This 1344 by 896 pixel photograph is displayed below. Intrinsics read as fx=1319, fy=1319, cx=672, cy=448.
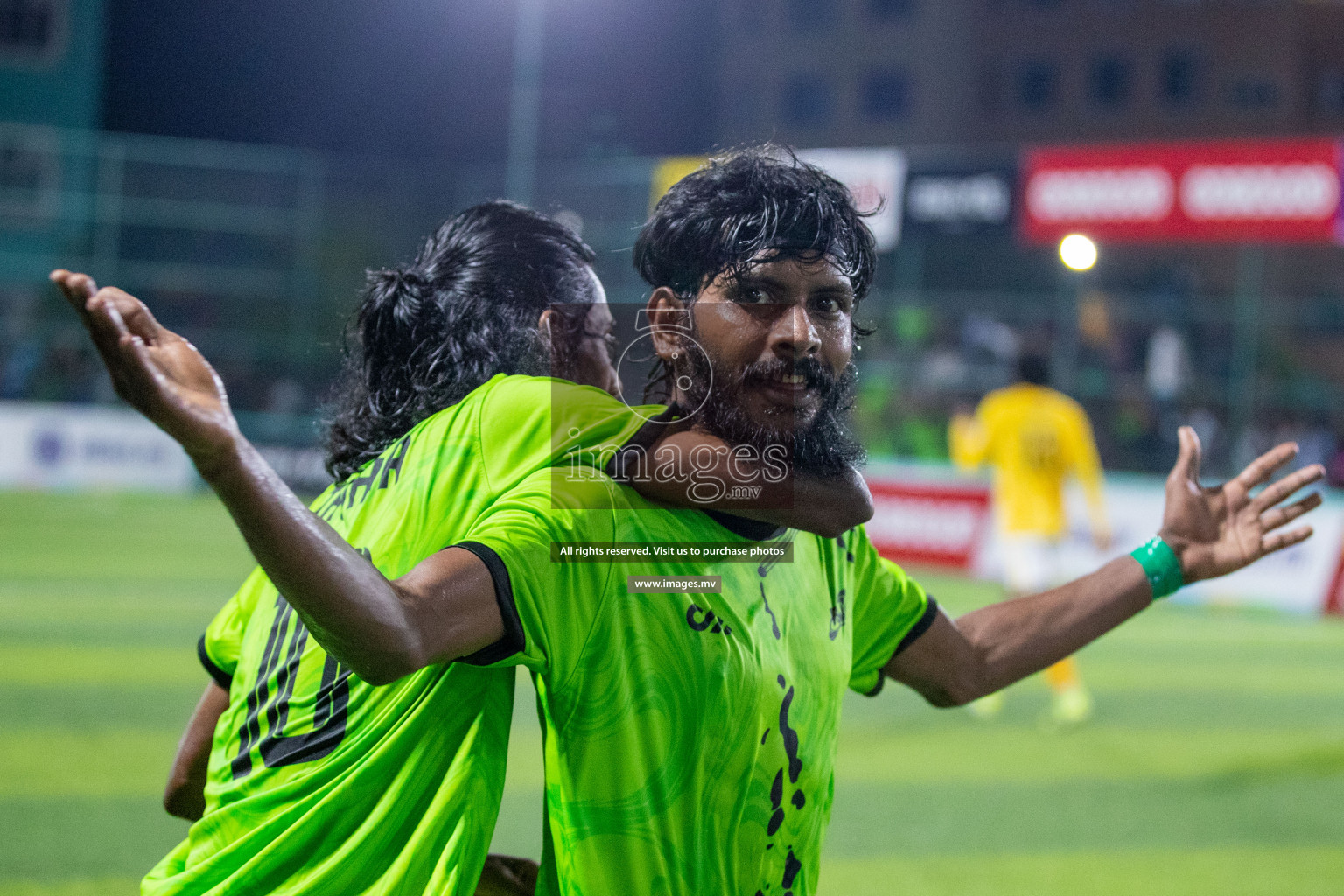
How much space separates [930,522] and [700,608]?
13266 millimetres

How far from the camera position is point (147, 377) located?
1.48 metres

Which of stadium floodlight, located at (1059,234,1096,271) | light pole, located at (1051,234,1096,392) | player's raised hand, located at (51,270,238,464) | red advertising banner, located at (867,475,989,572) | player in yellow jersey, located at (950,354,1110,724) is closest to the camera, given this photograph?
player's raised hand, located at (51,270,238,464)

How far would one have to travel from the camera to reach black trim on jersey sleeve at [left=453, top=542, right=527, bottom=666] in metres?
1.74

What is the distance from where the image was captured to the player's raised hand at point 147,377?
1463 millimetres

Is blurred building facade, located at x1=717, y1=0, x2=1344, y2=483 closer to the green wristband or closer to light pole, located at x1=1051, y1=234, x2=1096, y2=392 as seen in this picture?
light pole, located at x1=1051, y1=234, x2=1096, y2=392

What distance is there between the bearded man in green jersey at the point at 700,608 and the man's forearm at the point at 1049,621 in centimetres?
54

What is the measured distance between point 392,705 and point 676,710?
1.37 ft

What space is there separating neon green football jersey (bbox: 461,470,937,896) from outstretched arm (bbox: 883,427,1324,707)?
60 centimetres

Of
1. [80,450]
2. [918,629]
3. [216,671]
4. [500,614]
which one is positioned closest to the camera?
[500,614]

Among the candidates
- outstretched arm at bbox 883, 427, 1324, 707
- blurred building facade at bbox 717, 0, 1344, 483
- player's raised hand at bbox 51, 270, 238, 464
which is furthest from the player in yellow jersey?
player's raised hand at bbox 51, 270, 238, 464

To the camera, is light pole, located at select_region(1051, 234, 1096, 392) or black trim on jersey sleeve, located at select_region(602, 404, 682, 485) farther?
light pole, located at select_region(1051, 234, 1096, 392)

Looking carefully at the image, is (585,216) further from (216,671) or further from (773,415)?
(773,415)

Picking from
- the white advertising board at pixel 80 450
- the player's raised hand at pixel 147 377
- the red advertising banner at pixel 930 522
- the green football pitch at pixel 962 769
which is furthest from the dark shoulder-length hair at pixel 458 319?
the white advertising board at pixel 80 450

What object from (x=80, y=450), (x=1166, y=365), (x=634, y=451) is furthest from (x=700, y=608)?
(x=80, y=450)
